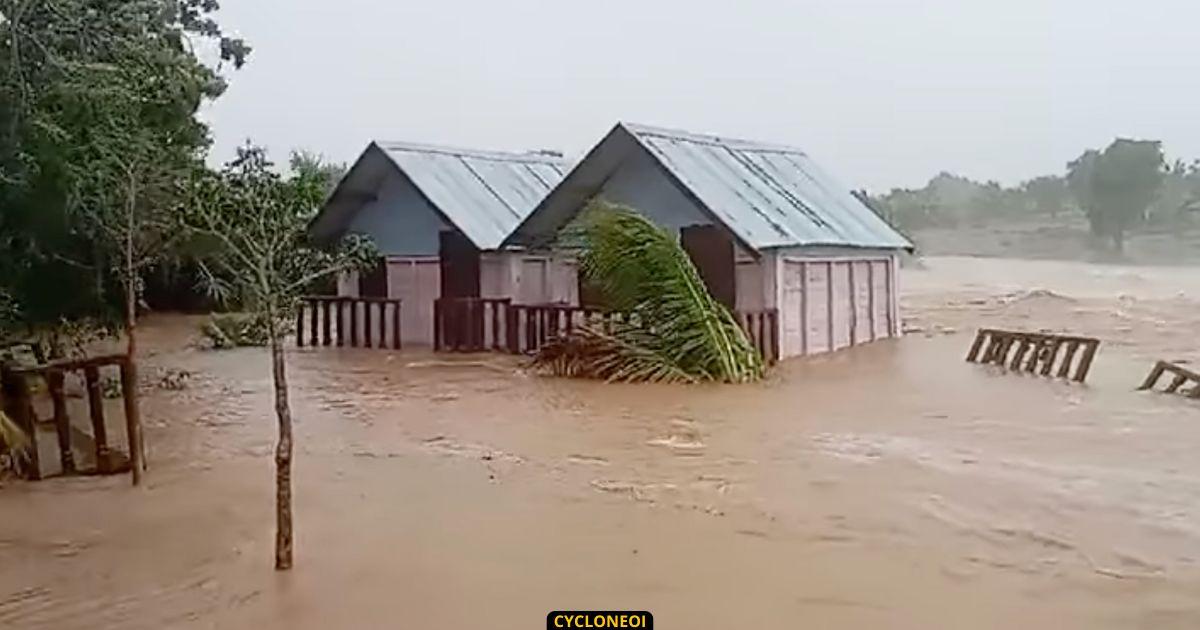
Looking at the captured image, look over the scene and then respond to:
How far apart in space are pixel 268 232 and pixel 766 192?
48.9ft

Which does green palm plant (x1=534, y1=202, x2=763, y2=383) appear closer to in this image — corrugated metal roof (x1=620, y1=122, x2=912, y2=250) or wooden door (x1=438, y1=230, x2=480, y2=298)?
corrugated metal roof (x1=620, y1=122, x2=912, y2=250)

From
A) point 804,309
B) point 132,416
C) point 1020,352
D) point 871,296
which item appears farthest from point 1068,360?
point 132,416

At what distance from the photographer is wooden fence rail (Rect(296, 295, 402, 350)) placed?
25266 millimetres

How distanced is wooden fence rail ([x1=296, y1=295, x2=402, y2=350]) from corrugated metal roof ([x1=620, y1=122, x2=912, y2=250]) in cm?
642

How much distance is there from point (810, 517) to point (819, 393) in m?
7.52

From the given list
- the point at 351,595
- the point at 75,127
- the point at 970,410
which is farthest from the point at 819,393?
the point at 351,595

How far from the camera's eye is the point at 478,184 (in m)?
25.8

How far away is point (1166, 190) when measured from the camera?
6081cm

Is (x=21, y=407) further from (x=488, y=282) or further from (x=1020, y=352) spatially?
(x=488, y=282)

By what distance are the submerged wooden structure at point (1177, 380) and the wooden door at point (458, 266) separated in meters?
11.7

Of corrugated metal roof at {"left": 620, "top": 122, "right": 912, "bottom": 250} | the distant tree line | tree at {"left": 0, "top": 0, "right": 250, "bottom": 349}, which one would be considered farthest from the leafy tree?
tree at {"left": 0, "top": 0, "right": 250, "bottom": 349}

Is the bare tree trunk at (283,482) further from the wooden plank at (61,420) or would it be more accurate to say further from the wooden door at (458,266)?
the wooden door at (458,266)

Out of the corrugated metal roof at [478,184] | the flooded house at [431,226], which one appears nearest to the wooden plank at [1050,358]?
A: the flooded house at [431,226]

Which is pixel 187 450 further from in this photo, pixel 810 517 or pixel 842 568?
pixel 842 568
